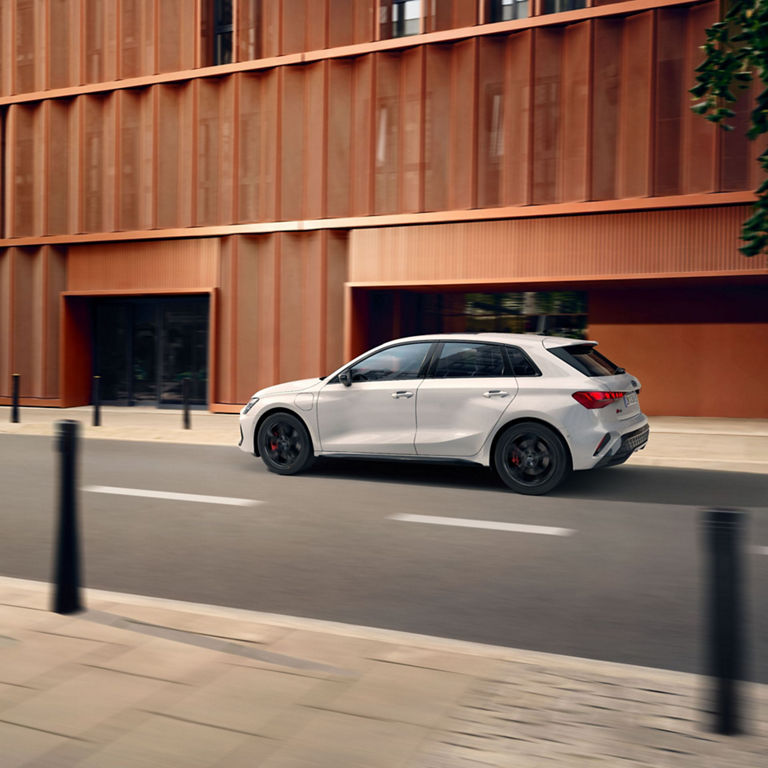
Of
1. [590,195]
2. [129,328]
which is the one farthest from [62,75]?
[590,195]

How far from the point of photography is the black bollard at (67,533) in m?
4.53

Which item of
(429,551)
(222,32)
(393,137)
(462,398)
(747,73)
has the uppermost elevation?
(222,32)

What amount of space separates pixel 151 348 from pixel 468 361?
46.1 ft

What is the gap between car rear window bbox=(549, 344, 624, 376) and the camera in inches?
340

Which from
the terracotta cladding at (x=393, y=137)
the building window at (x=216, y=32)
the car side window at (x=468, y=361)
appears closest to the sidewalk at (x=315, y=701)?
the car side window at (x=468, y=361)

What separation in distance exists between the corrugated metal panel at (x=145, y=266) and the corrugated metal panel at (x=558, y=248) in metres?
Answer: 3.65

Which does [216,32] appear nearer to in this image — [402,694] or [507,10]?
[507,10]

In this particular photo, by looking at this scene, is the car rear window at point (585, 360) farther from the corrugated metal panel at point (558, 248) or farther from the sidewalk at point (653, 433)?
the corrugated metal panel at point (558, 248)

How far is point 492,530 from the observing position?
22.7 ft

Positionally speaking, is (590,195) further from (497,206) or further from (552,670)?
(552,670)

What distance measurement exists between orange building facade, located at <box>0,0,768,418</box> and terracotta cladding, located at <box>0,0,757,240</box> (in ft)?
0.16

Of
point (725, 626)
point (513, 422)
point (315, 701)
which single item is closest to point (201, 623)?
point (315, 701)

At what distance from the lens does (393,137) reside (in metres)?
18.0

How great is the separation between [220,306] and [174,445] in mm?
7206
